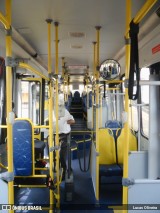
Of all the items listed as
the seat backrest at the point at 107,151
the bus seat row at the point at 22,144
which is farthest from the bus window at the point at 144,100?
the bus seat row at the point at 22,144

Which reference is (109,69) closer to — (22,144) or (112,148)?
(112,148)

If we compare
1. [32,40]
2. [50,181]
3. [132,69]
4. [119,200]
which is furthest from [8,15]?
[119,200]

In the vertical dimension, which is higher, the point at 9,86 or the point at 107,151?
the point at 9,86

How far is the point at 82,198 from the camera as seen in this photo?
3934 mm

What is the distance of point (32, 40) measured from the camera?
4324mm

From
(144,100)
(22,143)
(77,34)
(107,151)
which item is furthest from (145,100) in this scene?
(22,143)

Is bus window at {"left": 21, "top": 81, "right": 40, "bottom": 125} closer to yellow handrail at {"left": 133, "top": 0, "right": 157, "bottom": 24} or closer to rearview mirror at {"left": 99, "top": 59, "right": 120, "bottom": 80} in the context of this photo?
rearview mirror at {"left": 99, "top": 59, "right": 120, "bottom": 80}

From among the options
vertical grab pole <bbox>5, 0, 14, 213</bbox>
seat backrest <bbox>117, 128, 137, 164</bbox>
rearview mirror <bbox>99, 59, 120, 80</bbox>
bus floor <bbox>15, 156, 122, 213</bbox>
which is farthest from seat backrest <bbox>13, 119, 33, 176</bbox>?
seat backrest <bbox>117, 128, 137, 164</bbox>

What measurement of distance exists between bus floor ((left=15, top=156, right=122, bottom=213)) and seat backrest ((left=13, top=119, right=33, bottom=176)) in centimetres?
81

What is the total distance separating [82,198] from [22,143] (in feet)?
5.55

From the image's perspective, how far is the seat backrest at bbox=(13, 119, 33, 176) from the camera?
296 cm

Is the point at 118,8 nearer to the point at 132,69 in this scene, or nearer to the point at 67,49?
the point at 132,69

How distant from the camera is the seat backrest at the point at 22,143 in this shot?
2.96 m

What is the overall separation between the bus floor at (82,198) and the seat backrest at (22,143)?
31.9 inches
